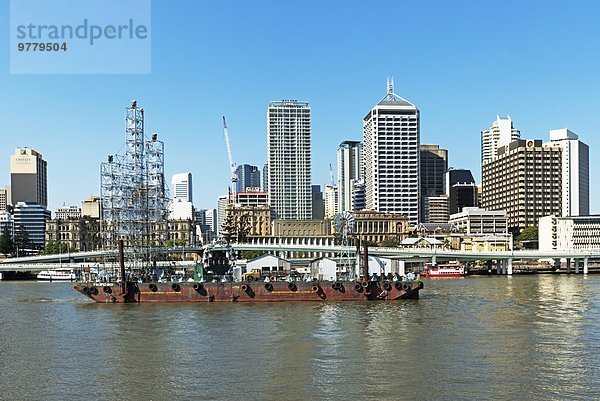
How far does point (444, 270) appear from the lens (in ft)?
548

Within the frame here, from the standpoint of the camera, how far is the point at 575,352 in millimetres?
50531

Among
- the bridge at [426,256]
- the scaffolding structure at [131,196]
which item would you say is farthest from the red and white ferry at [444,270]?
the scaffolding structure at [131,196]

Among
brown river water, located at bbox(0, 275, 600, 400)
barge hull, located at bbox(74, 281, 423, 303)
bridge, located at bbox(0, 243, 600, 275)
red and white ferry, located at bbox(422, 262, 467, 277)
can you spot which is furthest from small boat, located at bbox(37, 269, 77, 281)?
brown river water, located at bbox(0, 275, 600, 400)

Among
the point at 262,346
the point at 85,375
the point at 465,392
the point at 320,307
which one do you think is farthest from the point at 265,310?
the point at 465,392

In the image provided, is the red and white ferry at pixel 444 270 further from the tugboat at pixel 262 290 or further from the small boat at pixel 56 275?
the tugboat at pixel 262 290

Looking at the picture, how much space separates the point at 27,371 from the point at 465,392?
979 inches

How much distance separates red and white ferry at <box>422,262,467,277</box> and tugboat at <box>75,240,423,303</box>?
78.0 meters

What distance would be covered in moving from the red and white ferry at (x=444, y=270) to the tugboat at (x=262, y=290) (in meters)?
78.0

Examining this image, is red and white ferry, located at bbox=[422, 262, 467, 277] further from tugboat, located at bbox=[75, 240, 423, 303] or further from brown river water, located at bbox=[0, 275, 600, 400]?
brown river water, located at bbox=[0, 275, 600, 400]

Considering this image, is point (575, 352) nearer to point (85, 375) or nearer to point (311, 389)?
point (311, 389)

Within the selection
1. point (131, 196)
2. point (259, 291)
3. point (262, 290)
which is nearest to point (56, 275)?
point (131, 196)

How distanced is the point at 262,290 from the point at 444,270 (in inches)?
3462

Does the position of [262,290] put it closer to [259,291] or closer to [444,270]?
[259,291]

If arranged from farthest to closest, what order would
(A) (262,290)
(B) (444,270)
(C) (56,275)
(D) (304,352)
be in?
1. (B) (444,270)
2. (C) (56,275)
3. (A) (262,290)
4. (D) (304,352)
